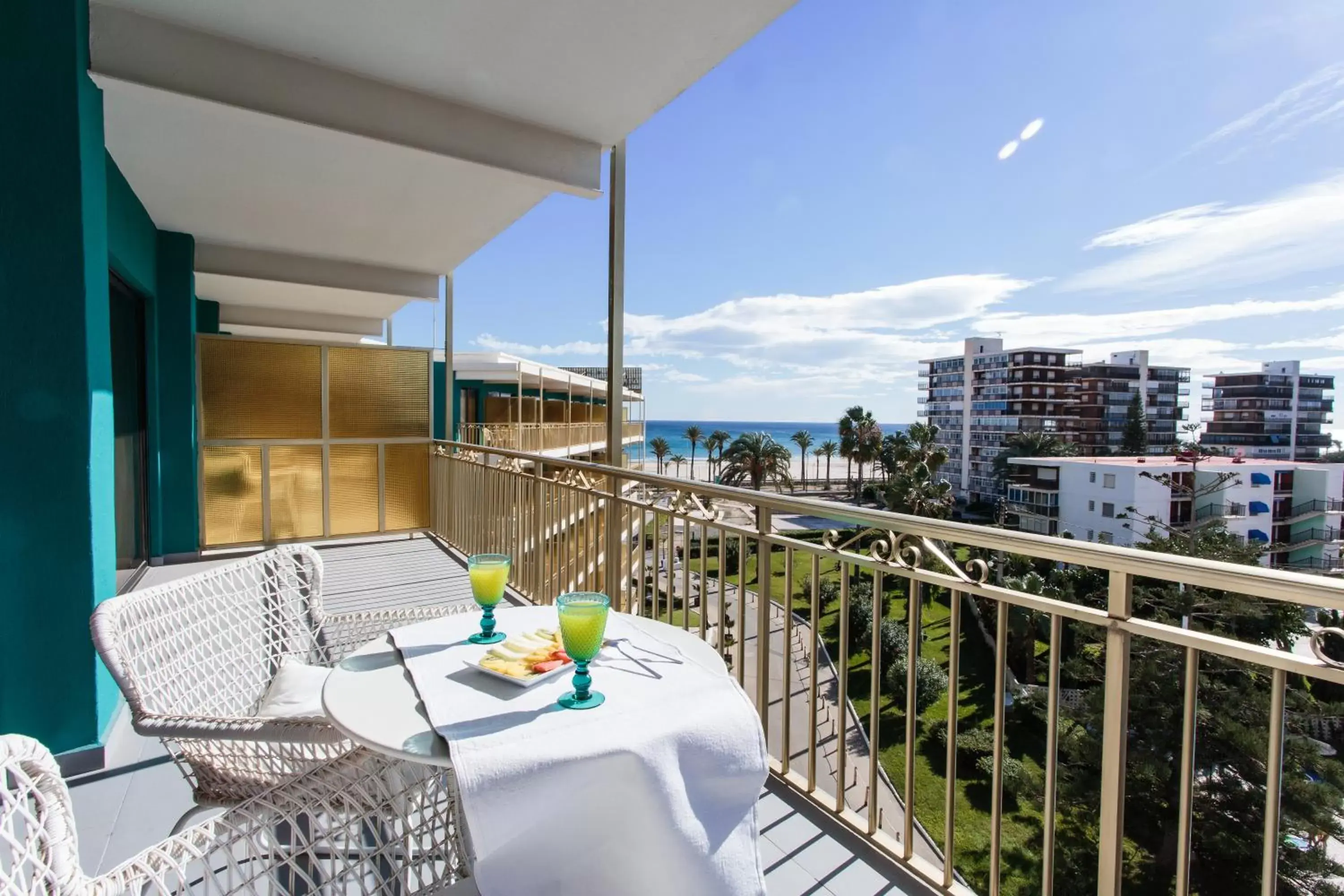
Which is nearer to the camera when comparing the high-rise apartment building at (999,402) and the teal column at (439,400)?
the teal column at (439,400)

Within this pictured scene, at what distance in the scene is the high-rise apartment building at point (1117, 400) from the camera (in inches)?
2051

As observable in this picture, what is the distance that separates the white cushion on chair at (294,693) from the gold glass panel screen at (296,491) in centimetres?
479

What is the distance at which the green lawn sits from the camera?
36.0 feet

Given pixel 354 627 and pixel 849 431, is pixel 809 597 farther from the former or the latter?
pixel 849 431

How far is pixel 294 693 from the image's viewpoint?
1703 millimetres

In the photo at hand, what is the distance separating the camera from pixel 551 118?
352cm

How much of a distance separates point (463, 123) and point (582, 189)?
0.73 metres

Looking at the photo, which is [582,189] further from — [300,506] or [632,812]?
[300,506]

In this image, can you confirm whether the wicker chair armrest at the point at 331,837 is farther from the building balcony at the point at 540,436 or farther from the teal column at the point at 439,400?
the teal column at the point at 439,400

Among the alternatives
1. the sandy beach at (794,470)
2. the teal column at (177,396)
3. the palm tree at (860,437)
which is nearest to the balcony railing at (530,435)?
the teal column at (177,396)

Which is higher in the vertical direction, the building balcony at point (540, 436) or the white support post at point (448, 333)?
the white support post at point (448, 333)

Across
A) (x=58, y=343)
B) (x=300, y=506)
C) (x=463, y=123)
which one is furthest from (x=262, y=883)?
(x=300, y=506)

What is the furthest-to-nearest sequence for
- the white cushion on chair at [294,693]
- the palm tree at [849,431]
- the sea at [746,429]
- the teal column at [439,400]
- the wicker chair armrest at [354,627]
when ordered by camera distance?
the sea at [746,429]
the palm tree at [849,431]
the teal column at [439,400]
the wicker chair armrest at [354,627]
the white cushion on chair at [294,693]

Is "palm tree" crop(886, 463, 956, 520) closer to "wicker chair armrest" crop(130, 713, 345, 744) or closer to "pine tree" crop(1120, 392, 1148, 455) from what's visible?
"wicker chair armrest" crop(130, 713, 345, 744)
